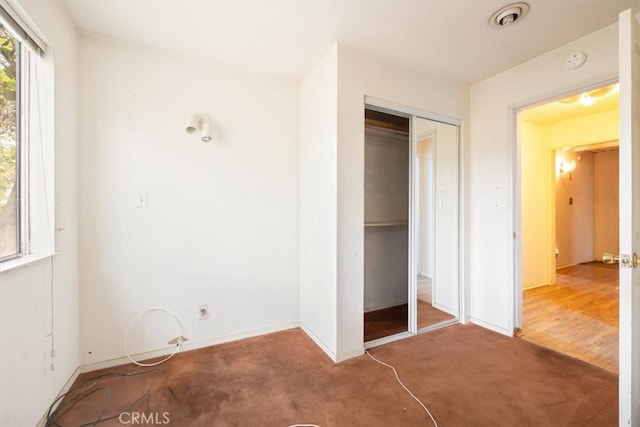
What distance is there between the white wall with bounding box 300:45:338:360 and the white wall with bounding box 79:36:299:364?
0.46ft

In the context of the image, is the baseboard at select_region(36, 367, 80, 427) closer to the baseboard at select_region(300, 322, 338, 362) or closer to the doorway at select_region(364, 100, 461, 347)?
the baseboard at select_region(300, 322, 338, 362)

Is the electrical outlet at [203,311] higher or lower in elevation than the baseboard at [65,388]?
higher

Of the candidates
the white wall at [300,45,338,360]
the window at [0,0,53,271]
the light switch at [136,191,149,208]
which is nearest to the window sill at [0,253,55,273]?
the window at [0,0,53,271]

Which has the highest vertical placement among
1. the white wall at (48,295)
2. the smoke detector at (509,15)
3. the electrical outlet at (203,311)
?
the smoke detector at (509,15)

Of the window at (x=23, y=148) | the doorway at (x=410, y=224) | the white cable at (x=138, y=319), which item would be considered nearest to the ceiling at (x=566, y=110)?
the doorway at (x=410, y=224)

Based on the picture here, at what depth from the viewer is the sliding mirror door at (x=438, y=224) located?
292cm

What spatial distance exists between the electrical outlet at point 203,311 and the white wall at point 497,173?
2635 mm

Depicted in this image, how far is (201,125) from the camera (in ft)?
7.73

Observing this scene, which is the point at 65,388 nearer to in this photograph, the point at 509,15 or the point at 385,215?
the point at 385,215

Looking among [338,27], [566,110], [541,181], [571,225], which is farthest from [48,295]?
[571,225]

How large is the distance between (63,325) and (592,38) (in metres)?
4.23

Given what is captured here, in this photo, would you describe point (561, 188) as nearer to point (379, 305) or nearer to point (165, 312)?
point (379, 305)

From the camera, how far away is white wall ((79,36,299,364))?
206cm

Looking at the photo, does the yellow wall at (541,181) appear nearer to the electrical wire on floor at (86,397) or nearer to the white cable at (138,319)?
the white cable at (138,319)
